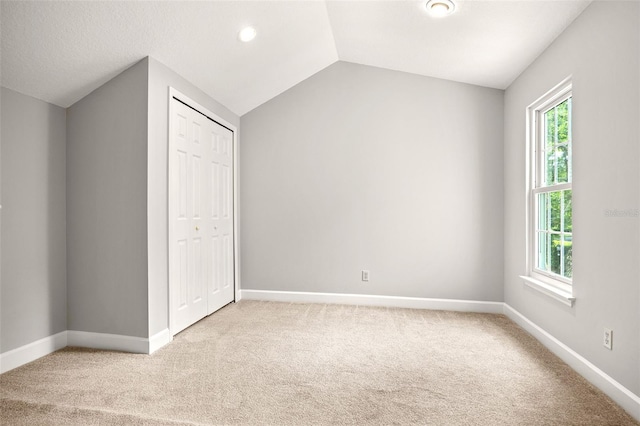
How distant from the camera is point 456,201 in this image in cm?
404

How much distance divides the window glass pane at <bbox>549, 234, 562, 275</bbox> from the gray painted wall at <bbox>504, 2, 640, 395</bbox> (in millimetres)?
308

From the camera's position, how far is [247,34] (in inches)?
120

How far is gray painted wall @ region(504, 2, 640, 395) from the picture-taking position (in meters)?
1.98

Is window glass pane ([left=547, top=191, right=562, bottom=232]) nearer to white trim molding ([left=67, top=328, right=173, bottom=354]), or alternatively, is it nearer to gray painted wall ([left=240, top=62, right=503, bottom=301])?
gray painted wall ([left=240, top=62, right=503, bottom=301])

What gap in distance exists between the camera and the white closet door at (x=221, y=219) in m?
3.85

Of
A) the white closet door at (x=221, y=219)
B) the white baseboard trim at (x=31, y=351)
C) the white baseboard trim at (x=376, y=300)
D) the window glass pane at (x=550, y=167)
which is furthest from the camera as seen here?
the white baseboard trim at (x=376, y=300)

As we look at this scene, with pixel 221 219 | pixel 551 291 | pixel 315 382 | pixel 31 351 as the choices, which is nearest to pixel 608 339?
pixel 551 291

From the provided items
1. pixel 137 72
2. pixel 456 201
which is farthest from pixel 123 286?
pixel 456 201

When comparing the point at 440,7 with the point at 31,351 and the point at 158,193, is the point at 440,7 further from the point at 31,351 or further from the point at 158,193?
the point at 31,351

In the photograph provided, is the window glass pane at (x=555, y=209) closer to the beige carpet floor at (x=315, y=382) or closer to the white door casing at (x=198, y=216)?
the beige carpet floor at (x=315, y=382)

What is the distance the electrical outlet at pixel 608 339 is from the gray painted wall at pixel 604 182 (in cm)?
3

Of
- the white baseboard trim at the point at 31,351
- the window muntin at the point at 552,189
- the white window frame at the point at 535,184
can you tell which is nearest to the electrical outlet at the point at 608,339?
the window muntin at the point at 552,189

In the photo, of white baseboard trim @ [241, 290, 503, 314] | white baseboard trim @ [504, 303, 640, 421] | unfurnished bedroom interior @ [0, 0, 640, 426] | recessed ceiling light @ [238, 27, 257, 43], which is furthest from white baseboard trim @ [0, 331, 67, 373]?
white baseboard trim @ [504, 303, 640, 421]

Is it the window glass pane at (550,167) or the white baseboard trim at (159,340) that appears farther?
the window glass pane at (550,167)
